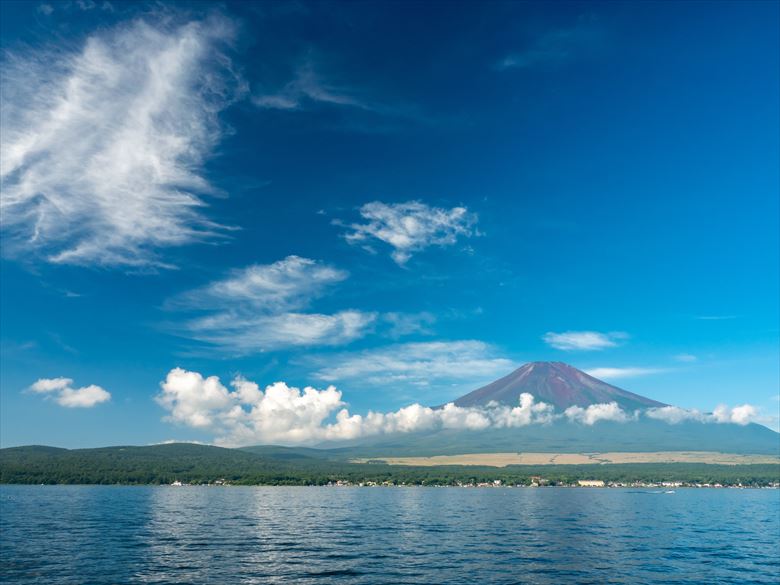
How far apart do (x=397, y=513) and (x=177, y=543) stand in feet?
211

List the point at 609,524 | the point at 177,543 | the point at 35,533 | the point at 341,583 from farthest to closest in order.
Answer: the point at 609,524 < the point at 35,533 < the point at 177,543 < the point at 341,583

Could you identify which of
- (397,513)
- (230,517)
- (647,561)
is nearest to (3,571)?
(230,517)

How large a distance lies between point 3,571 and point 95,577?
35.2 feet

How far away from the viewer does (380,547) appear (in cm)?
8019

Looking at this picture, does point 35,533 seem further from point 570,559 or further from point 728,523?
point 728,523

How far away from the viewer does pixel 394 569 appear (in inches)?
2522

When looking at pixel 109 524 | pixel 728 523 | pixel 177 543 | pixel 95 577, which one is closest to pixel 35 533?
pixel 109 524

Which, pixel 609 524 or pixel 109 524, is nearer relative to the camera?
pixel 109 524

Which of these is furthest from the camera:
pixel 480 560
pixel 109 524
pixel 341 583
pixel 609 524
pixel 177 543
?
pixel 609 524

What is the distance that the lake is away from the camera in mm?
61431

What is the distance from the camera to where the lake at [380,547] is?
6143 centimetres

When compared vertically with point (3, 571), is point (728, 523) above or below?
below

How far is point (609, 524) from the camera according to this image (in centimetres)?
11462

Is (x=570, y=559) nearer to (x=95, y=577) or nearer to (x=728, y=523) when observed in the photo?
(x=95, y=577)
